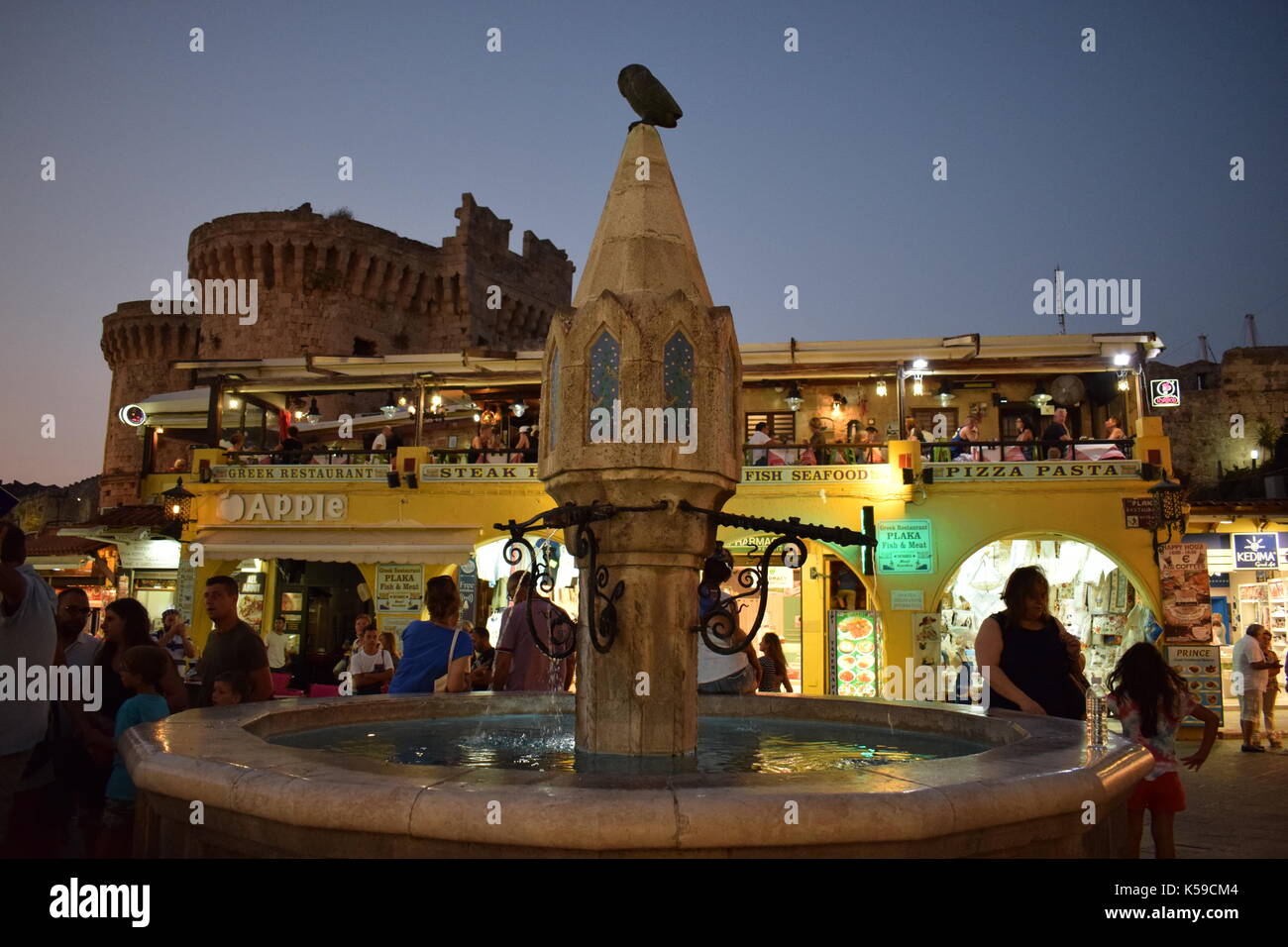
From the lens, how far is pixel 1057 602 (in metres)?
17.3

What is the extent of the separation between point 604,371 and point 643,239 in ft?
2.48

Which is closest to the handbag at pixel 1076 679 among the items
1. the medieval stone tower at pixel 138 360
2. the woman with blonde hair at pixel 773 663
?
the woman with blonde hair at pixel 773 663

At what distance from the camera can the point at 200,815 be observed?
317 cm

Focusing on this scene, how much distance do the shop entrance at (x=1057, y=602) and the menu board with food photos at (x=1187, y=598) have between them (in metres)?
0.38

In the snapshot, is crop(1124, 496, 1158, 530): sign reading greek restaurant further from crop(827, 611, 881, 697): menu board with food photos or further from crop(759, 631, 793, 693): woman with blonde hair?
crop(759, 631, 793, 693): woman with blonde hair

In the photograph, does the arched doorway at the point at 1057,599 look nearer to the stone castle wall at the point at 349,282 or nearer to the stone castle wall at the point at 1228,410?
the stone castle wall at the point at 349,282

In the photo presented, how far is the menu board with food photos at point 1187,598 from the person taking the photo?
Answer: 15.4 metres

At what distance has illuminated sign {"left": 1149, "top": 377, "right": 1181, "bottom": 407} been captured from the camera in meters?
17.6

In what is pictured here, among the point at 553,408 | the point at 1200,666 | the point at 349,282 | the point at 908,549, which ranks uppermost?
the point at 349,282

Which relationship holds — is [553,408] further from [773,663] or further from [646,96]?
[773,663]

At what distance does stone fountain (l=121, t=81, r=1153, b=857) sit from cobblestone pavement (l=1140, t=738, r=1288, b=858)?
9.70ft

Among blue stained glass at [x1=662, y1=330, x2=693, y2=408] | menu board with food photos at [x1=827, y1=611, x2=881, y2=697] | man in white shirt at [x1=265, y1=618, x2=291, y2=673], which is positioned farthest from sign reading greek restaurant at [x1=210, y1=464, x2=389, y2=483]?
blue stained glass at [x1=662, y1=330, x2=693, y2=408]

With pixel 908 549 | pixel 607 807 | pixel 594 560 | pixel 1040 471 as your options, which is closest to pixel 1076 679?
pixel 594 560
